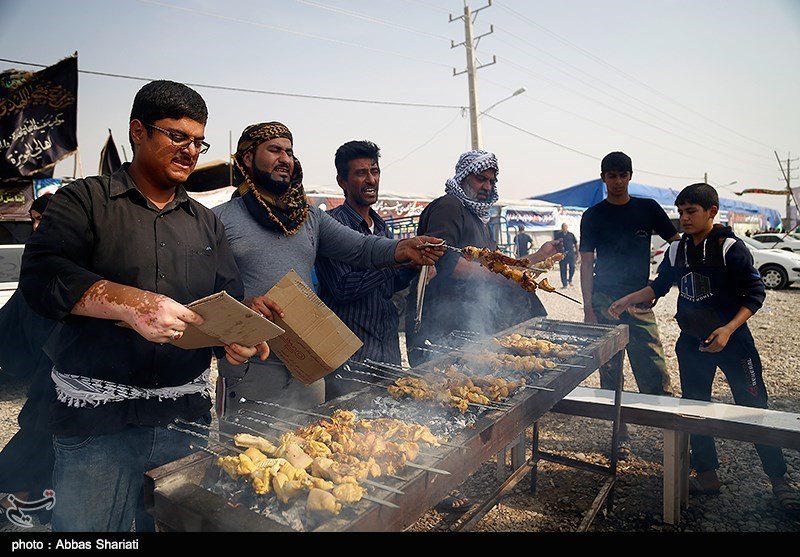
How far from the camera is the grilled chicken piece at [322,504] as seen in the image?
154 cm

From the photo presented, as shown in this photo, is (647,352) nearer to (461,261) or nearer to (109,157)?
(461,261)

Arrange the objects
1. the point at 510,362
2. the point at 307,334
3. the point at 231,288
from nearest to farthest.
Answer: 1. the point at 231,288
2. the point at 307,334
3. the point at 510,362

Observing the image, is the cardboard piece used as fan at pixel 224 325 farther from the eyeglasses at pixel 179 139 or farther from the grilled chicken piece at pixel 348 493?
the eyeglasses at pixel 179 139

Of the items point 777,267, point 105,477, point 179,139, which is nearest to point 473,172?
point 179,139

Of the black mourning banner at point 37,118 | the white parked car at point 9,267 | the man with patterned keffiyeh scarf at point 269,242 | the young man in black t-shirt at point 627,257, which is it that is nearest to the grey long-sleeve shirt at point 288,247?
the man with patterned keffiyeh scarf at point 269,242

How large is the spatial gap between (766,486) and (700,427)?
3.77ft

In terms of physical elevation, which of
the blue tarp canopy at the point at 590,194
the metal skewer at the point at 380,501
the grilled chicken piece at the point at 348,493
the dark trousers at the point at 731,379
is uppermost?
the blue tarp canopy at the point at 590,194

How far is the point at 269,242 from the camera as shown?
293cm

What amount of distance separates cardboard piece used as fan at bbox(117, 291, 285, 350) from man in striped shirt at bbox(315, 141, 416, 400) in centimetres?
136

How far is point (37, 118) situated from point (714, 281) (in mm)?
10368

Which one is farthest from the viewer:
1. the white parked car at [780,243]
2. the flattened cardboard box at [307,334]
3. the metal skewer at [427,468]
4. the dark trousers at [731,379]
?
the white parked car at [780,243]

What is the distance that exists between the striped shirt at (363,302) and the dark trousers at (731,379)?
261cm

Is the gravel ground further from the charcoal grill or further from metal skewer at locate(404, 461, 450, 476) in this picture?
metal skewer at locate(404, 461, 450, 476)
